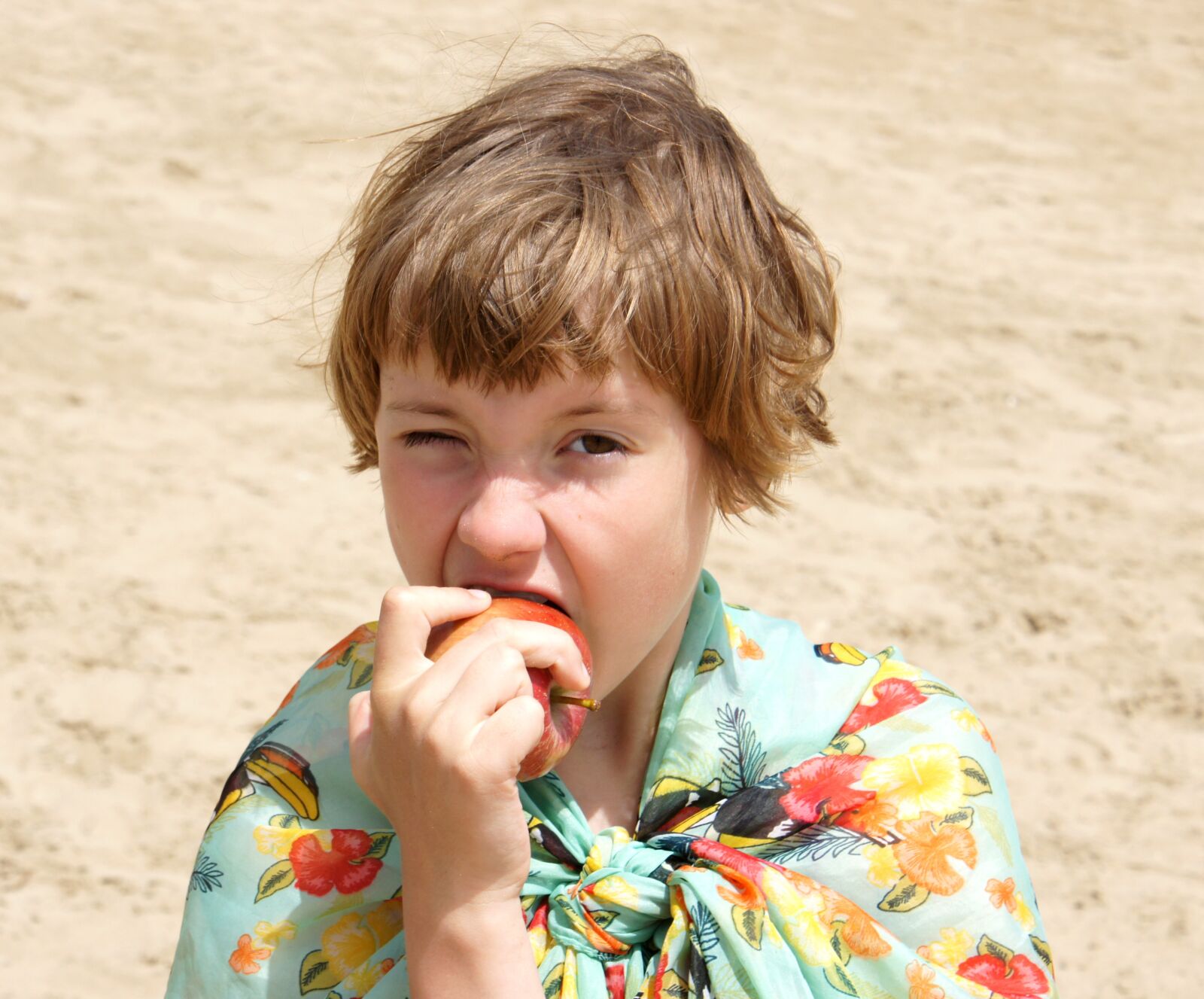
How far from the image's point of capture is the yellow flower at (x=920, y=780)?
1849 mm

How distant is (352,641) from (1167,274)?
5.45 meters

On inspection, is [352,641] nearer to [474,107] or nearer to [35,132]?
[474,107]

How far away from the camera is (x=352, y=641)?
2.11 m

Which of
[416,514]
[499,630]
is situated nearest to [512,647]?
[499,630]

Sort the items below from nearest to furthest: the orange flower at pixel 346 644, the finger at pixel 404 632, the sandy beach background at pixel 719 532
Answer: the finger at pixel 404 632 < the orange flower at pixel 346 644 < the sandy beach background at pixel 719 532

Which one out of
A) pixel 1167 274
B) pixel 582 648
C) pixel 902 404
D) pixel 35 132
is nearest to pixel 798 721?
pixel 582 648

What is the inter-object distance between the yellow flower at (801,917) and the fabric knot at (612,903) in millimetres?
132

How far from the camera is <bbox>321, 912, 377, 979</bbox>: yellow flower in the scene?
5.91 ft

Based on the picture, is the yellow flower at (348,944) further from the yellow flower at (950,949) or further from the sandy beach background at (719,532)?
the sandy beach background at (719,532)

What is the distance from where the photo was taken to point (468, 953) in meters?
1.55

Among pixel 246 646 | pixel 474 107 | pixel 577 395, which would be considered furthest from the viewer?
pixel 246 646

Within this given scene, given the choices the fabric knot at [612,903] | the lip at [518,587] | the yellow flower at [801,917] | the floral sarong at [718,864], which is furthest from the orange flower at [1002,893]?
the lip at [518,587]

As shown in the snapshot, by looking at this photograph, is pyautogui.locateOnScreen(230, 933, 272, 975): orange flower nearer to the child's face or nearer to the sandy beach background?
the child's face

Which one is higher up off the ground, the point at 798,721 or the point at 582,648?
the point at 582,648
